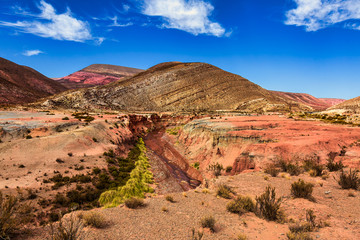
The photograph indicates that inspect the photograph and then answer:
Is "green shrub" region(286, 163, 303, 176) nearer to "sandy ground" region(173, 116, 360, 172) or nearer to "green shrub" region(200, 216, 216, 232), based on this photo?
"sandy ground" region(173, 116, 360, 172)

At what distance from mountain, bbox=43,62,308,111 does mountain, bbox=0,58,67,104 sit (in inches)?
744

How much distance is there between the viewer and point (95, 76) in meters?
149

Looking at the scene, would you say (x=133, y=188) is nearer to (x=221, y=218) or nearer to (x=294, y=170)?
(x=221, y=218)

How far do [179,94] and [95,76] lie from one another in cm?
10760

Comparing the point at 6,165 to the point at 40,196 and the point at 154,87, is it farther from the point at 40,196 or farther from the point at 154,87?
the point at 154,87

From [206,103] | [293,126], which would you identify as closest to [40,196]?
[293,126]

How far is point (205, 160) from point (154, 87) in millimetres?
58593

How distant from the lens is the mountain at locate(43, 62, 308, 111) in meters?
61.9

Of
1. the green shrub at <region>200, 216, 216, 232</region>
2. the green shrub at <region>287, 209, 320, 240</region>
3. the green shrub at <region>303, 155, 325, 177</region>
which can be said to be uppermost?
the green shrub at <region>303, 155, 325, 177</region>

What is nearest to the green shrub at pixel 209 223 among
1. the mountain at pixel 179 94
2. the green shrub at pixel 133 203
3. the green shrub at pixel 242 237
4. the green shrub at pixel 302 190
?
the green shrub at pixel 242 237

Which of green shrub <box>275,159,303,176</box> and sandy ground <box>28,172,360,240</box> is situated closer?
sandy ground <box>28,172,360,240</box>

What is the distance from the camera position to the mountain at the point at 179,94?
6194 centimetres

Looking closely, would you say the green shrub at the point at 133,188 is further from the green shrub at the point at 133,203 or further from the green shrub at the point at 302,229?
the green shrub at the point at 302,229

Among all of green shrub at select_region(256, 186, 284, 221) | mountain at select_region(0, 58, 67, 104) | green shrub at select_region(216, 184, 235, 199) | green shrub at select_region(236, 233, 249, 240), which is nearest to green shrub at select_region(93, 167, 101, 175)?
green shrub at select_region(216, 184, 235, 199)
